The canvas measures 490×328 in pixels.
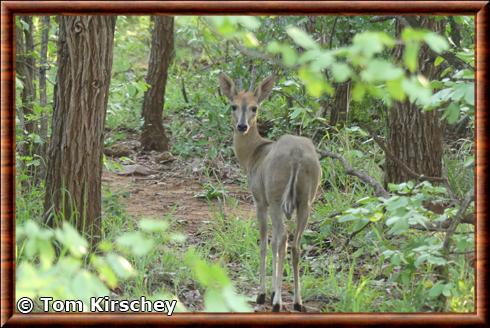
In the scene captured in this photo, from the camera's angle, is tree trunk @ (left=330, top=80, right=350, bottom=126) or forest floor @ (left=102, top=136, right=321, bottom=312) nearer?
forest floor @ (left=102, top=136, right=321, bottom=312)

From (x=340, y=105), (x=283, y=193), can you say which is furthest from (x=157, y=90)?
(x=283, y=193)

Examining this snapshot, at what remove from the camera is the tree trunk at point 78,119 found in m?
5.85

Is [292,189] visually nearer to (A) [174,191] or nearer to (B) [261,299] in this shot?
(B) [261,299]

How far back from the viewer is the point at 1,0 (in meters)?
3.88

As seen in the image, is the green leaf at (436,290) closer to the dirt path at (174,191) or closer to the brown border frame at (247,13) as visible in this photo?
the brown border frame at (247,13)

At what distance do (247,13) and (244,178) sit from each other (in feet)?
18.7

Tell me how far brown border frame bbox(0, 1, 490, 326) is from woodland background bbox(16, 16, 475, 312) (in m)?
0.17

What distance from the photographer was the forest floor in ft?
25.7

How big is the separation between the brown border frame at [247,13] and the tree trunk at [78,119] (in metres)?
1.94

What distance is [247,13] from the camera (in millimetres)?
3553

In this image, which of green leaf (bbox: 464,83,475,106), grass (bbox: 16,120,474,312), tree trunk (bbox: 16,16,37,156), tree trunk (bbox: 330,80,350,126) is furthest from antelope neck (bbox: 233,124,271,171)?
A: green leaf (bbox: 464,83,475,106)

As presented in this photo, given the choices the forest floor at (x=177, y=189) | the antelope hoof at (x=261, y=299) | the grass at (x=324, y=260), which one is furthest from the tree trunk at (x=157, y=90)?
the antelope hoof at (x=261, y=299)

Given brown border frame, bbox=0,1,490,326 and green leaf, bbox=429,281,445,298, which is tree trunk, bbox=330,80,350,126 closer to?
green leaf, bbox=429,281,445,298

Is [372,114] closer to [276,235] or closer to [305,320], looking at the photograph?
[276,235]
